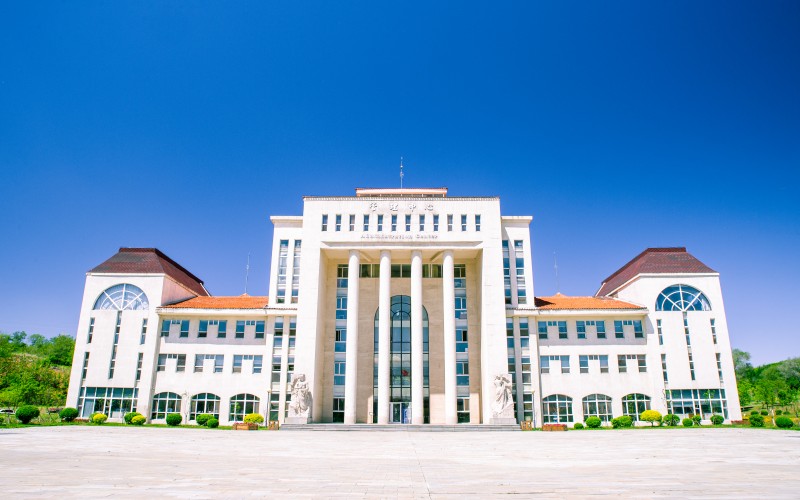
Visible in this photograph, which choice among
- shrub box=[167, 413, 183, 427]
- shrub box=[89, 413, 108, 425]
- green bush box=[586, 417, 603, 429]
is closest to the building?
shrub box=[89, 413, 108, 425]

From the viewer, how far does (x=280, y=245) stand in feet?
178

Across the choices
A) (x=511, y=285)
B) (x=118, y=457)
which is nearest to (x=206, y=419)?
(x=118, y=457)

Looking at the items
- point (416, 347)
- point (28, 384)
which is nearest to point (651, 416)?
point (416, 347)

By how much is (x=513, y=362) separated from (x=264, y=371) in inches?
1040

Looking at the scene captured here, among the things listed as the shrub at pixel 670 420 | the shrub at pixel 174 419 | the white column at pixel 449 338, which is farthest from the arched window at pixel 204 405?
the shrub at pixel 670 420

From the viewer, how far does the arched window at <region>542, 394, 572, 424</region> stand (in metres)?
48.4

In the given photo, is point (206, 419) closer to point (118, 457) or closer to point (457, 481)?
point (118, 457)

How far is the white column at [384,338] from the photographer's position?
45.8 meters

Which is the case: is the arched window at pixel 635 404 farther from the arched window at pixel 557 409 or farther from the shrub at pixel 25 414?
the shrub at pixel 25 414

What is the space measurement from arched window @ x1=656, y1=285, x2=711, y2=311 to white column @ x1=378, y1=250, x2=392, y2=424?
29.6 meters

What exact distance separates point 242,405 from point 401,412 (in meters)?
16.6

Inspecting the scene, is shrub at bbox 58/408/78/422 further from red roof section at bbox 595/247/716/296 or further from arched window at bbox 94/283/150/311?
red roof section at bbox 595/247/716/296

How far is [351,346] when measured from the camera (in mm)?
46938

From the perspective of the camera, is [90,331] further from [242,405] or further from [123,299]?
[242,405]
